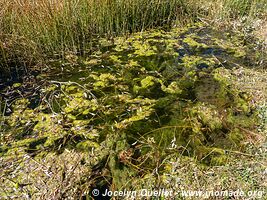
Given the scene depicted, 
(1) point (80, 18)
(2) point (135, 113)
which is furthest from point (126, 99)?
(1) point (80, 18)

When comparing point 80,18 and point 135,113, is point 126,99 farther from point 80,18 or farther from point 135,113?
point 80,18

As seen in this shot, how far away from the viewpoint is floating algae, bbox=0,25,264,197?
6.34 ft

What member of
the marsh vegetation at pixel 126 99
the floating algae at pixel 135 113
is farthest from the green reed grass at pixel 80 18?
the floating algae at pixel 135 113

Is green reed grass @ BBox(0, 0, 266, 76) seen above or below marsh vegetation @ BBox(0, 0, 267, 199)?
above

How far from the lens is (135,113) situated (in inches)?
89.7

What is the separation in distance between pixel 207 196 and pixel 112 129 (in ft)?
2.84

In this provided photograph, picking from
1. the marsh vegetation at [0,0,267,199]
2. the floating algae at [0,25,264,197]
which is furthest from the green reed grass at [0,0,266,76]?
the floating algae at [0,25,264,197]

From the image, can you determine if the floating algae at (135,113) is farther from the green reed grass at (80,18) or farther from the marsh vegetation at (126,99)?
the green reed grass at (80,18)

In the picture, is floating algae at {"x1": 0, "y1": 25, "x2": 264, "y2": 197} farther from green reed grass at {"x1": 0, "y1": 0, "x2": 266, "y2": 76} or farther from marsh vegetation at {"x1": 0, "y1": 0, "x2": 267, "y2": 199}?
green reed grass at {"x1": 0, "y1": 0, "x2": 266, "y2": 76}

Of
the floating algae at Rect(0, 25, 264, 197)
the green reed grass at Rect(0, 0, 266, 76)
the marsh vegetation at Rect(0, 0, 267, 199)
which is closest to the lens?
the marsh vegetation at Rect(0, 0, 267, 199)

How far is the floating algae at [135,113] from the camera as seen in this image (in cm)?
193

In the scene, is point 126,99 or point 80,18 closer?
point 126,99

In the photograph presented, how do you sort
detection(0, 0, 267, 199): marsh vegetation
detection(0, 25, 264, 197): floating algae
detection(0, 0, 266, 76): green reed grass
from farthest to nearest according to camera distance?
detection(0, 0, 266, 76): green reed grass
detection(0, 25, 264, 197): floating algae
detection(0, 0, 267, 199): marsh vegetation

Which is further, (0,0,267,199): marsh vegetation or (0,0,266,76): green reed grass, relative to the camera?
(0,0,266,76): green reed grass
